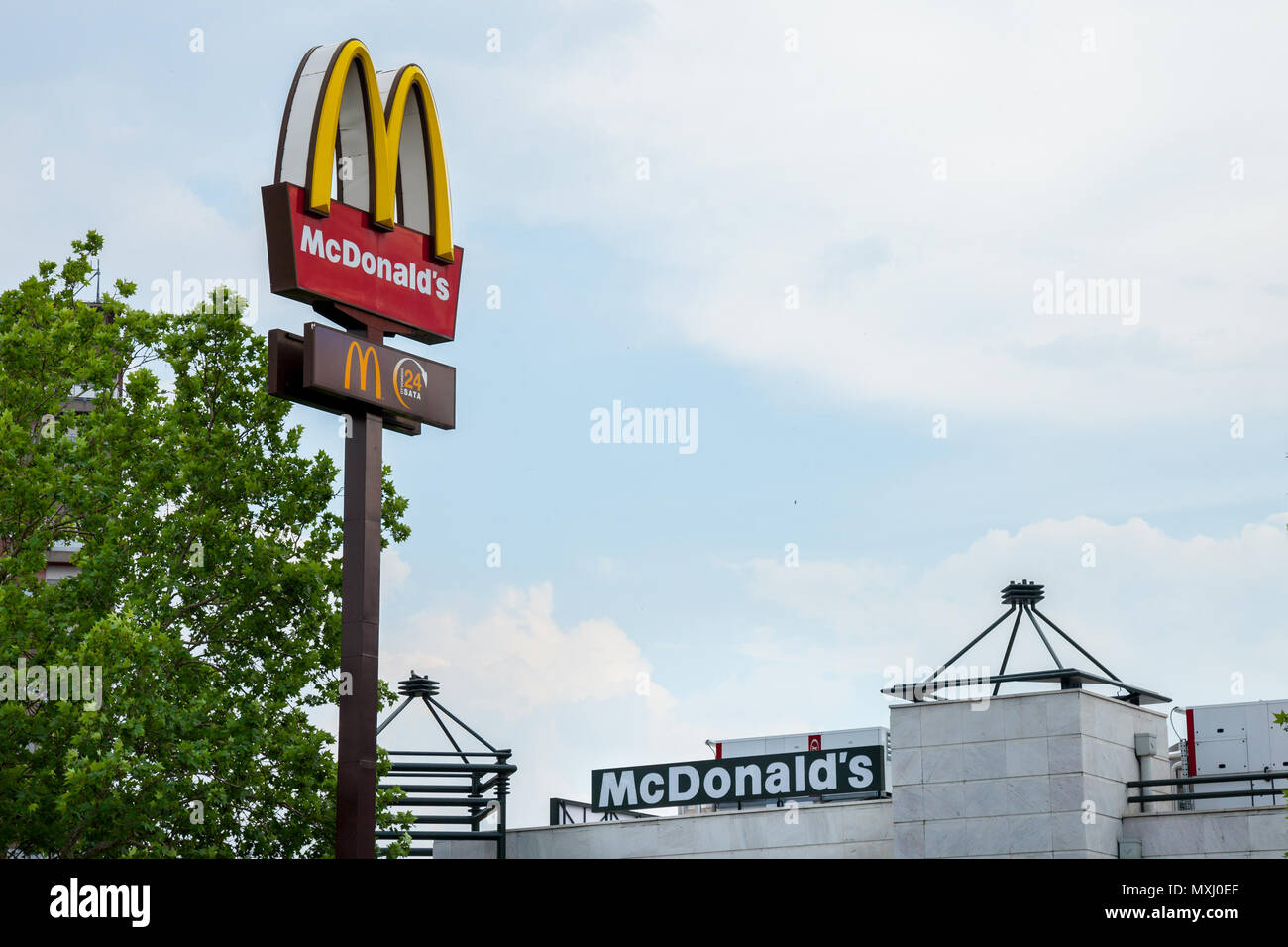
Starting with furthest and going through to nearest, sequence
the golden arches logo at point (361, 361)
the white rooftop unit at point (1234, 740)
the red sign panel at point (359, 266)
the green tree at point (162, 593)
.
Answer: the white rooftop unit at point (1234, 740)
the green tree at point (162, 593)
the golden arches logo at point (361, 361)
the red sign panel at point (359, 266)

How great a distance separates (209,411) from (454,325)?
7.13 meters

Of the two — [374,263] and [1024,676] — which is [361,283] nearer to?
[374,263]

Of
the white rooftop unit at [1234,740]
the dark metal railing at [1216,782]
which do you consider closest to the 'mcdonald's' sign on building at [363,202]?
the dark metal railing at [1216,782]

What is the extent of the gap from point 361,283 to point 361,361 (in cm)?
129

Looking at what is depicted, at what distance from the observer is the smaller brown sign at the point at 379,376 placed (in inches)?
947

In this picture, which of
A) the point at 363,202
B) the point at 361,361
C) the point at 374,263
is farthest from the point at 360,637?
the point at 363,202

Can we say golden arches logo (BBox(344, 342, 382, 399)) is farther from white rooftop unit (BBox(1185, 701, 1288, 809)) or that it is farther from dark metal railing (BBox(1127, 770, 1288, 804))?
white rooftop unit (BBox(1185, 701, 1288, 809))

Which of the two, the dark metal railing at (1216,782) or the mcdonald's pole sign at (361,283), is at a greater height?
the mcdonald's pole sign at (361,283)

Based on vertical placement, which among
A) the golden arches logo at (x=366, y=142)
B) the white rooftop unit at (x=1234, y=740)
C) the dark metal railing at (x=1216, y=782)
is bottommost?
the dark metal railing at (x=1216, y=782)

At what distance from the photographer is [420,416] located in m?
26.1

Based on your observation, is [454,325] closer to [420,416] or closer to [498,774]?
[420,416]

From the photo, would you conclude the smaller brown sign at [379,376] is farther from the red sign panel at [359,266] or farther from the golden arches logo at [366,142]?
the golden arches logo at [366,142]

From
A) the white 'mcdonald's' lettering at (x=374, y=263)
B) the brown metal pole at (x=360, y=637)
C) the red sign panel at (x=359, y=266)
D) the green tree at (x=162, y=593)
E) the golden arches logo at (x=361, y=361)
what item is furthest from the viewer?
the green tree at (x=162, y=593)

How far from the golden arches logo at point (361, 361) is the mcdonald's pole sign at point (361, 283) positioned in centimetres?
2
